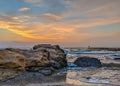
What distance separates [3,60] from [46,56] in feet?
15.8

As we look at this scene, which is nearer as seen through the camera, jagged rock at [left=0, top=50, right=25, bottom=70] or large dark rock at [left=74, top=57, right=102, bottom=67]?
jagged rock at [left=0, top=50, right=25, bottom=70]

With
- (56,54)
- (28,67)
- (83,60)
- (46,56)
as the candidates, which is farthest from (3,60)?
(83,60)

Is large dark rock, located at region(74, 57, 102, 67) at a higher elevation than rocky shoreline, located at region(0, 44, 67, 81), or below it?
below

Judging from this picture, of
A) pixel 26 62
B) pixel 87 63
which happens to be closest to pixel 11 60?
pixel 26 62

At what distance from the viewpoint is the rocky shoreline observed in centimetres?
1510

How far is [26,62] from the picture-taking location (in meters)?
16.9

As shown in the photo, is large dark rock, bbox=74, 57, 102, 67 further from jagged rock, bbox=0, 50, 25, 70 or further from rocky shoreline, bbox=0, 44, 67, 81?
jagged rock, bbox=0, 50, 25, 70

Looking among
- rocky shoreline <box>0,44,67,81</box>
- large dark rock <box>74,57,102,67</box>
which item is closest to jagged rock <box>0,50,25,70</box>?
rocky shoreline <box>0,44,67,81</box>

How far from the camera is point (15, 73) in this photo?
50.1 ft

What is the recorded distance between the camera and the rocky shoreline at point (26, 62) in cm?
1510

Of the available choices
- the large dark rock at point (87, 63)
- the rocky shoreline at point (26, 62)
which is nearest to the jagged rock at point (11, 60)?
the rocky shoreline at point (26, 62)

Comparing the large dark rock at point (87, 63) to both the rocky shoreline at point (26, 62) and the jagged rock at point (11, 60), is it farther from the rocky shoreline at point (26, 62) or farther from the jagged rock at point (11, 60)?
the jagged rock at point (11, 60)

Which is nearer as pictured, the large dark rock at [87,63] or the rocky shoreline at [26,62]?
the rocky shoreline at [26,62]

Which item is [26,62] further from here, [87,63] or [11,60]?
[87,63]
